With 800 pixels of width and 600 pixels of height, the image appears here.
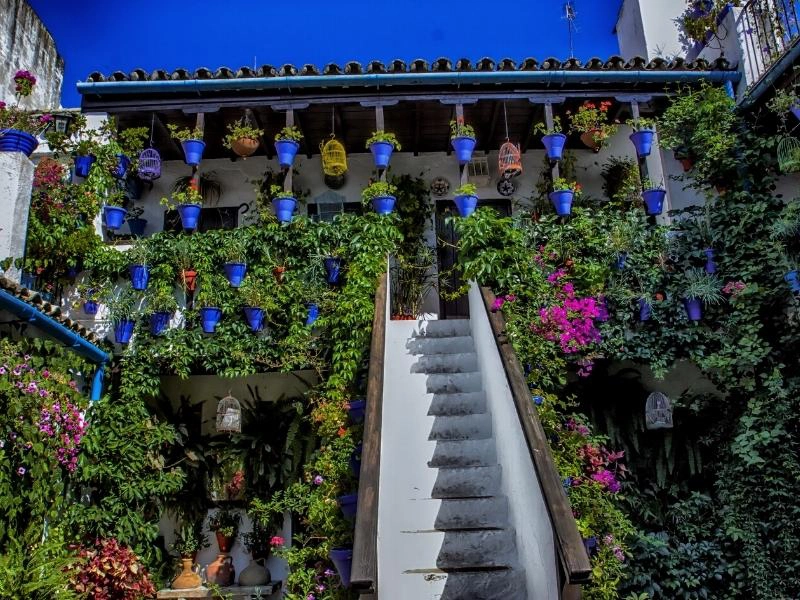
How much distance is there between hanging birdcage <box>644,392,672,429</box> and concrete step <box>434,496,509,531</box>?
2.88 metres

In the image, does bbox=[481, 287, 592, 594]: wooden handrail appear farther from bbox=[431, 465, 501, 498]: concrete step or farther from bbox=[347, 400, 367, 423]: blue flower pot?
bbox=[347, 400, 367, 423]: blue flower pot

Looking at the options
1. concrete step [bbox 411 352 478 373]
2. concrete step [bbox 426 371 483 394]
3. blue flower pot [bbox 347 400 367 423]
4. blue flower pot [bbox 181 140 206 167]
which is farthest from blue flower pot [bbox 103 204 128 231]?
concrete step [bbox 426 371 483 394]

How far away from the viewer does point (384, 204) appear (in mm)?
8164

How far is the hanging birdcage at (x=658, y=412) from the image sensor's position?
7.73m

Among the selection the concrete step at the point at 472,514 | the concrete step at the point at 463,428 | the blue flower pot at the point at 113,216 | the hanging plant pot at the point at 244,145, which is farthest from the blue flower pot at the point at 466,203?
the blue flower pot at the point at 113,216

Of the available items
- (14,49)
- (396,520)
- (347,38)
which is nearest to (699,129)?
(347,38)

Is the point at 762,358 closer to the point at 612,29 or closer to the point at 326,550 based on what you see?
the point at 326,550

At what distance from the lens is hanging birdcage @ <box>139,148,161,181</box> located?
Result: 8633 mm

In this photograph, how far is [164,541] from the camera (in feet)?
29.1

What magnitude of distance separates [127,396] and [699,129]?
293 inches

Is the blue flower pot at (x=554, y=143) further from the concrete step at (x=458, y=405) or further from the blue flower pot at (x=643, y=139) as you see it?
the concrete step at (x=458, y=405)

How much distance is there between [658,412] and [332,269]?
4107 millimetres

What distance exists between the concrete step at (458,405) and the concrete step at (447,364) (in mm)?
581

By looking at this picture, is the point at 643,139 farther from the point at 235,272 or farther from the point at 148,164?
the point at 148,164
